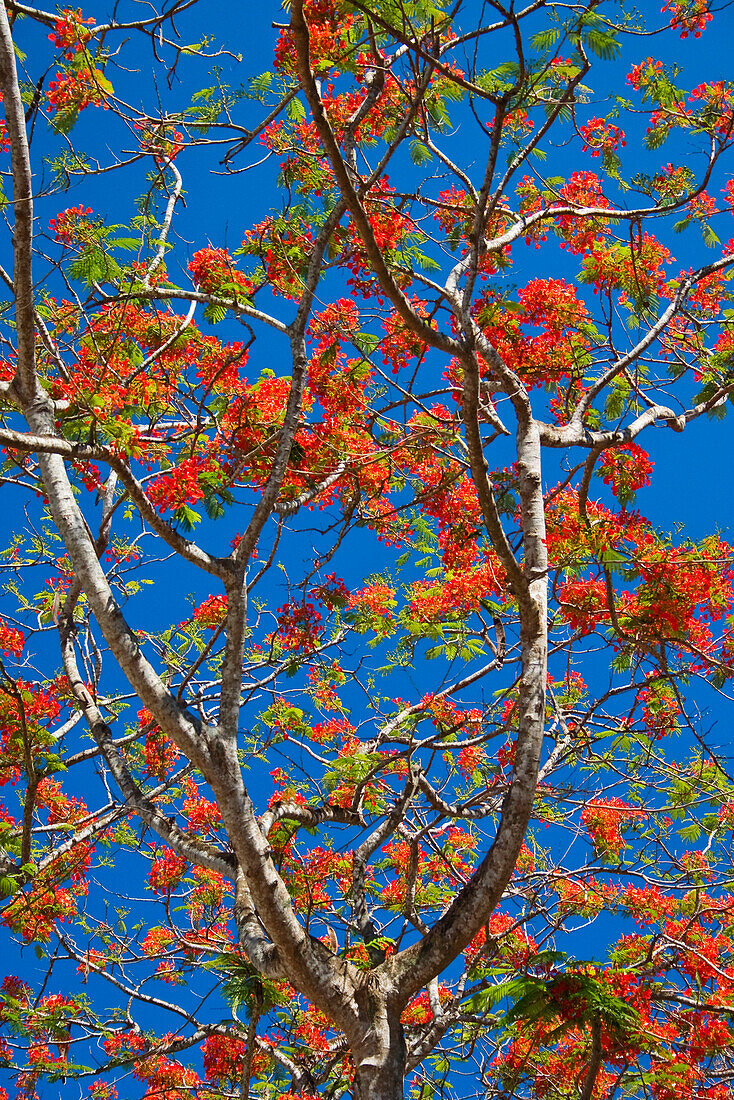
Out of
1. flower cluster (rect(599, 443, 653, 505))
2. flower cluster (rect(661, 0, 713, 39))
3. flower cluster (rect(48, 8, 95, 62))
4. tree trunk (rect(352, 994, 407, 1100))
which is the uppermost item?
flower cluster (rect(48, 8, 95, 62))

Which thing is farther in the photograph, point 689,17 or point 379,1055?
point 689,17

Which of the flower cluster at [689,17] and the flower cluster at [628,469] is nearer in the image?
the flower cluster at [689,17]

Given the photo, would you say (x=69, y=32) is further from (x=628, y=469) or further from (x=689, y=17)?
(x=628, y=469)

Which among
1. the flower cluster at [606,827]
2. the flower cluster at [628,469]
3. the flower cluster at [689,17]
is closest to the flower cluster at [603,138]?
the flower cluster at [689,17]

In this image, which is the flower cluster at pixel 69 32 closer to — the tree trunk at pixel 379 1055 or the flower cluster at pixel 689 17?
the flower cluster at pixel 689 17

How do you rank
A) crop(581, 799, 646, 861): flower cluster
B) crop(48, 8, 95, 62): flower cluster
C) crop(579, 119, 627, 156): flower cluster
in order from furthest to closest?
crop(581, 799, 646, 861): flower cluster → crop(579, 119, 627, 156): flower cluster → crop(48, 8, 95, 62): flower cluster

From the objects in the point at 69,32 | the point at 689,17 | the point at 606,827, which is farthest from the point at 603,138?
the point at 606,827

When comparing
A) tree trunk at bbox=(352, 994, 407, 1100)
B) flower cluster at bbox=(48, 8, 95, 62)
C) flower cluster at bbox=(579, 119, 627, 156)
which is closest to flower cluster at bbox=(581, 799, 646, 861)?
tree trunk at bbox=(352, 994, 407, 1100)

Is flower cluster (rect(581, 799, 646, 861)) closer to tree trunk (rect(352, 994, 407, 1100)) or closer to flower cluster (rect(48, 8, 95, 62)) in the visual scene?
tree trunk (rect(352, 994, 407, 1100))

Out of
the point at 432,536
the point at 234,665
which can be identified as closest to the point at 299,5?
the point at 234,665

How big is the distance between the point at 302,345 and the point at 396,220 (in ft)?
4.23

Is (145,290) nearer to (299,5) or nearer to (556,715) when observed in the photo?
(299,5)

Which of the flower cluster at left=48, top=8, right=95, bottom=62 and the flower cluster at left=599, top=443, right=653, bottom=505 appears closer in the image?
the flower cluster at left=48, top=8, right=95, bottom=62

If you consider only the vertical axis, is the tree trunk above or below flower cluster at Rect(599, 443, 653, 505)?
below
